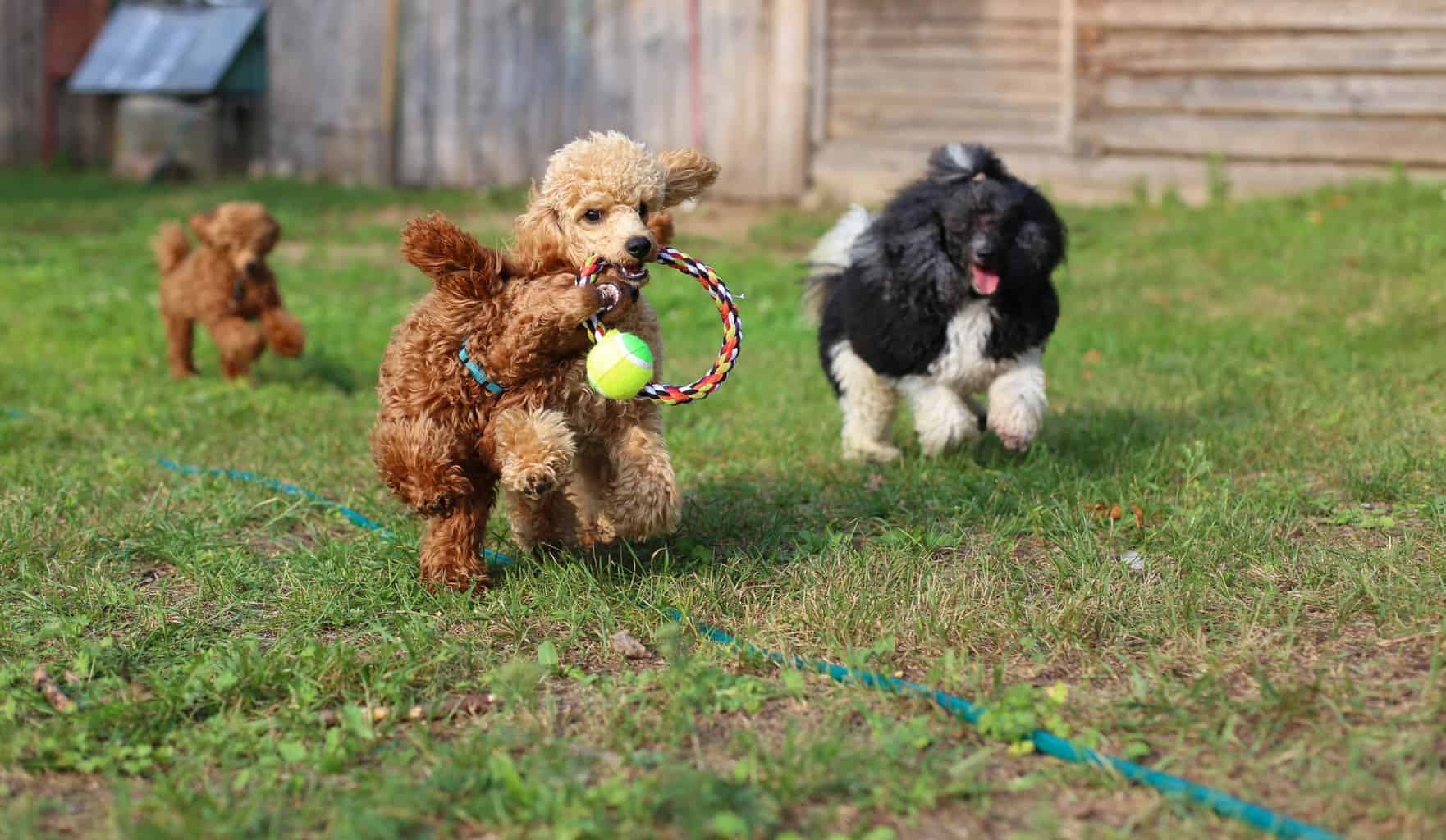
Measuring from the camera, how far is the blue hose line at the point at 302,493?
4.82 meters

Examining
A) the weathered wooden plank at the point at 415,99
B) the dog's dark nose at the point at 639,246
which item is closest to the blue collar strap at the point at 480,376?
the dog's dark nose at the point at 639,246

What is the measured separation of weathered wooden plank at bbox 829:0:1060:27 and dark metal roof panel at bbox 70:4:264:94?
8612mm

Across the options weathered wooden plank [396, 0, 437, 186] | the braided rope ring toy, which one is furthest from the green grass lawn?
weathered wooden plank [396, 0, 437, 186]

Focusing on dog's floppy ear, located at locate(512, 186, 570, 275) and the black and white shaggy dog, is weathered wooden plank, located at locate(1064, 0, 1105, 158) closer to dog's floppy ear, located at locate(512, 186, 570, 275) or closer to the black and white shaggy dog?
the black and white shaggy dog

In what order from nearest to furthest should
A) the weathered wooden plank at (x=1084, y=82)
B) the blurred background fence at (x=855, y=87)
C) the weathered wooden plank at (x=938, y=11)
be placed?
the blurred background fence at (x=855, y=87)
the weathered wooden plank at (x=1084, y=82)
the weathered wooden plank at (x=938, y=11)

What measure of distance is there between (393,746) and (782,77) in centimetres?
1228

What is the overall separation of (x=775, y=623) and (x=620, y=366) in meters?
0.87

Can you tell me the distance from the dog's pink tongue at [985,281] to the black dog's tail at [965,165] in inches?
16.4

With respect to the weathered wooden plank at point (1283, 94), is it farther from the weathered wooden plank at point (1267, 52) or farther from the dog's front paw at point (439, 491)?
the dog's front paw at point (439, 491)

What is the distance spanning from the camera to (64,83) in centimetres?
2036

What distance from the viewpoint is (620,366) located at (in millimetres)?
3986

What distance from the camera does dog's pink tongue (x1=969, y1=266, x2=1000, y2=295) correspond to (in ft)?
18.8

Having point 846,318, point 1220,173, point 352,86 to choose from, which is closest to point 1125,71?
point 1220,173

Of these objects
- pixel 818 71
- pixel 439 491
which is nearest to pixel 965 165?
pixel 439 491
